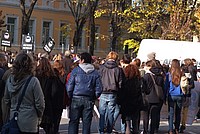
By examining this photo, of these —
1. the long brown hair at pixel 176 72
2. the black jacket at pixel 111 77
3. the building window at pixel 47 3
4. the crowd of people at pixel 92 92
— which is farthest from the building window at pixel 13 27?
the black jacket at pixel 111 77

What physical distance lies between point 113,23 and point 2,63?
31.1m

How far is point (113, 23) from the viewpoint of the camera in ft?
137

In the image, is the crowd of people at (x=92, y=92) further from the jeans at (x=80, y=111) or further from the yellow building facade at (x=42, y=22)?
the yellow building facade at (x=42, y=22)

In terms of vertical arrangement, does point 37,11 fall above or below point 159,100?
above

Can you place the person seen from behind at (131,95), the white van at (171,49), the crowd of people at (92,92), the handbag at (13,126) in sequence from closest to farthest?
the handbag at (13,126) → the crowd of people at (92,92) → the person seen from behind at (131,95) → the white van at (171,49)

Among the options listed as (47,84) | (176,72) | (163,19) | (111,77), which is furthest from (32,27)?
(47,84)

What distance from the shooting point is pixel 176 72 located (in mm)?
13414

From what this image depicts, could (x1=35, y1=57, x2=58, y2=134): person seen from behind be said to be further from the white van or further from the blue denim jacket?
the white van

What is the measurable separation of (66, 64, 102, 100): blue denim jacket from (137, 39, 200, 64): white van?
1561 cm

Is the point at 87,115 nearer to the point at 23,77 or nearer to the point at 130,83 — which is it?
the point at 130,83

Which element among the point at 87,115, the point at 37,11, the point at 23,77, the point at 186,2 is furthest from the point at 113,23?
the point at 23,77

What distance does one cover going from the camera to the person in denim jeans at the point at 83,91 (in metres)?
10.8

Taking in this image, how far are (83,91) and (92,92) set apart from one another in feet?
0.60

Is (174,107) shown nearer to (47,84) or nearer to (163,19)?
(47,84)
